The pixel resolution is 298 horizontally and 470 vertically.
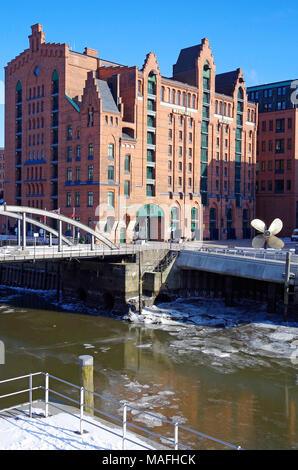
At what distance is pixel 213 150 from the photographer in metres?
79.1

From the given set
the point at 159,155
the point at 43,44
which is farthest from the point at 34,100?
the point at 159,155

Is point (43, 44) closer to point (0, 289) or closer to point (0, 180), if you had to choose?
point (0, 289)

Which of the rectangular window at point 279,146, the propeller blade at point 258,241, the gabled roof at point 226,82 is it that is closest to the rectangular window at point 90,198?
the propeller blade at point 258,241

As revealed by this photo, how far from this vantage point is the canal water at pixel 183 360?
23.6m

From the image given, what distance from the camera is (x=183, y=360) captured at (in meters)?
32.5

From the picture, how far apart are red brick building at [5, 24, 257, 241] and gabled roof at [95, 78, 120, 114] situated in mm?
177

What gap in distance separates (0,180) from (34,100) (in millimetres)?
59719

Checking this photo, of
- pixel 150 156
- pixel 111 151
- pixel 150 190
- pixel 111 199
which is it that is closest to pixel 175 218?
pixel 150 190

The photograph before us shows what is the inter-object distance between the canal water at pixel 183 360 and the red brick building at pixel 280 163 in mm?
45859

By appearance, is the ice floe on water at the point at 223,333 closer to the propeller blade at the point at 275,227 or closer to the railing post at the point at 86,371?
the propeller blade at the point at 275,227

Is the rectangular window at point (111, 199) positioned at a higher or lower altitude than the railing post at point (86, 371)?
higher

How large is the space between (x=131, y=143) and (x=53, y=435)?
54.2 meters

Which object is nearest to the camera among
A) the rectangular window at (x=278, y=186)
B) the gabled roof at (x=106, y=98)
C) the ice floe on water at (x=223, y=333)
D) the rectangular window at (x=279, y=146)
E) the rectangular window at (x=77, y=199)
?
the ice floe on water at (x=223, y=333)

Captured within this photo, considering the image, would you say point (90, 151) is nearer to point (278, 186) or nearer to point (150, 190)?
point (150, 190)
